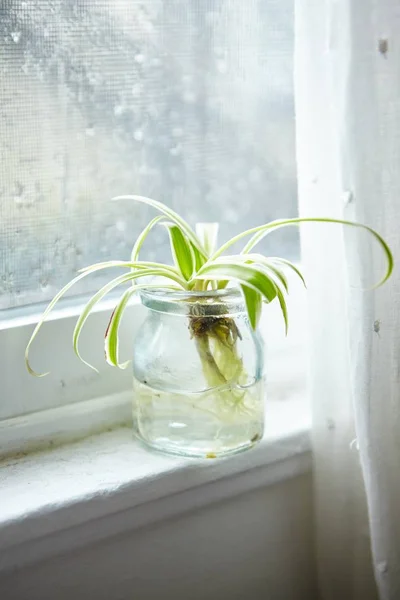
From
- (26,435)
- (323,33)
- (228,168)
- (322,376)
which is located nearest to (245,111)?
(228,168)

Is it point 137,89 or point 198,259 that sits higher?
point 137,89

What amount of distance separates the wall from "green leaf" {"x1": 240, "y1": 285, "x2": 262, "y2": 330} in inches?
9.4

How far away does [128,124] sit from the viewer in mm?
935

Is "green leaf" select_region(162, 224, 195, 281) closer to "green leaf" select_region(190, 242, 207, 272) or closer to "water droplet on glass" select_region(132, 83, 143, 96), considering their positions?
"green leaf" select_region(190, 242, 207, 272)

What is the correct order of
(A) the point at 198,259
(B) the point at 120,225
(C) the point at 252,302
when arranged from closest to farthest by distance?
(C) the point at 252,302 → (A) the point at 198,259 → (B) the point at 120,225

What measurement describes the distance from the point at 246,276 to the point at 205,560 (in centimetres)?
33

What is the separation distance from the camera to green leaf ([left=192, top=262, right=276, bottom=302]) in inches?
29.3

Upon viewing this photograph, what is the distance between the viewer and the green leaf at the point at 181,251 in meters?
0.83

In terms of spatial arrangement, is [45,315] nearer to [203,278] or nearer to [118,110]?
[203,278]

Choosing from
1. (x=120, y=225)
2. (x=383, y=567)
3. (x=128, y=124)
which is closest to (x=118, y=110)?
(x=128, y=124)

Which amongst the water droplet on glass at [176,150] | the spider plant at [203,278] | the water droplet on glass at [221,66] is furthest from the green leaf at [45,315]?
the water droplet on glass at [221,66]

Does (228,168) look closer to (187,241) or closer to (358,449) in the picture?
(187,241)

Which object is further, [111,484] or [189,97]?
[189,97]

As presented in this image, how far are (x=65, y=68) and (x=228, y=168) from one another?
24 cm
